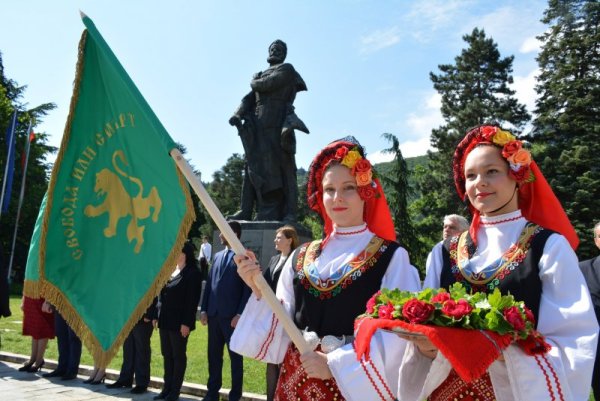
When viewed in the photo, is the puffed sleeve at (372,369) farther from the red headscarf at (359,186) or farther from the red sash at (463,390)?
the red headscarf at (359,186)

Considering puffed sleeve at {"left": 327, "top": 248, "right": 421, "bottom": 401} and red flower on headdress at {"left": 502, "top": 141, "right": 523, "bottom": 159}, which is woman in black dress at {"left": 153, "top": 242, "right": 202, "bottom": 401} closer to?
puffed sleeve at {"left": 327, "top": 248, "right": 421, "bottom": 401}

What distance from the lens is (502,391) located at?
2.08 meters

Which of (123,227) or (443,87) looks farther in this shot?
(443,87)

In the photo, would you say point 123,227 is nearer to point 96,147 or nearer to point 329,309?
point 96,147

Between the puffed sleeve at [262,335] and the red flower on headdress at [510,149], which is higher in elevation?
the red flower on headdress at [510,149]

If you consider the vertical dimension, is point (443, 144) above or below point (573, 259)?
above

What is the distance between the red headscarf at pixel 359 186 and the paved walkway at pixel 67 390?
3.79 meters

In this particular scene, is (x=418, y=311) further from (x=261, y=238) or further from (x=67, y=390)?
(x=261, y=238)

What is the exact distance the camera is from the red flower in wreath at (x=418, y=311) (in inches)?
74.3

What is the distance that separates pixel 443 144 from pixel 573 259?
32.6 meters

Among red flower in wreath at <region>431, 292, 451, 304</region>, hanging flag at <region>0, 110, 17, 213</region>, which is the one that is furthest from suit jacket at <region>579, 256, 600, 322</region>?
hanging flag at <region>0, 110, 17, 213</region>

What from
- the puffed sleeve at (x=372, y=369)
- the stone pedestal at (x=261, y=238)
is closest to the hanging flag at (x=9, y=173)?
the stone pedestal at (x=261, y=238)

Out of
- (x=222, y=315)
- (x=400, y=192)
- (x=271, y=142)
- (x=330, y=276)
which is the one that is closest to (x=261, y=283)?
(x=330, y=276)

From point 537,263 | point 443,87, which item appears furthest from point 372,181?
point 443,87
